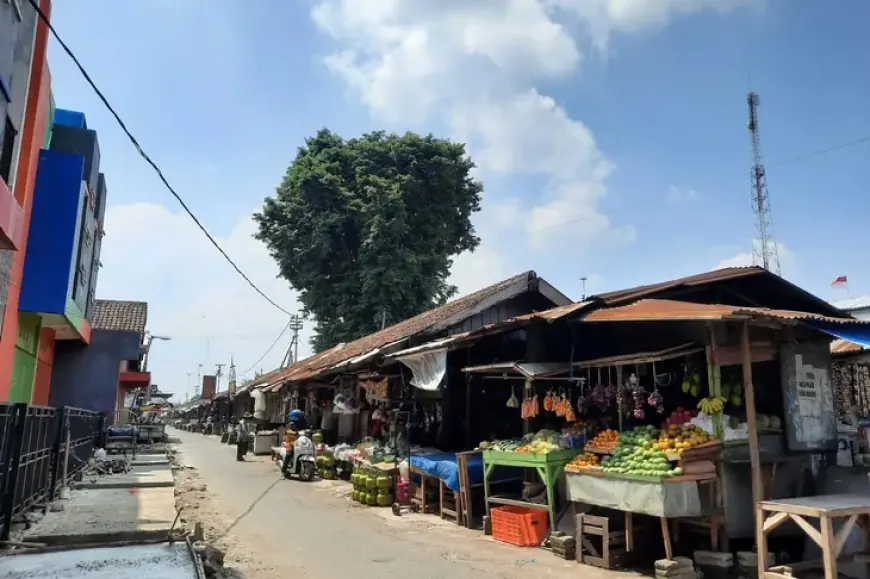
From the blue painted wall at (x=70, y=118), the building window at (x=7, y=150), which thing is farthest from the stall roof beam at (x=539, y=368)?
A: the blue painted wall at (x=70, y=118)

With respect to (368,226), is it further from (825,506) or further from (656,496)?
(825,506)

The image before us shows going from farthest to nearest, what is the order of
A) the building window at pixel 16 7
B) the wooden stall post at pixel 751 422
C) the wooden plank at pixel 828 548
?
the building window at pixel 16 7 → the wooden stall post at pixel 751 422 → the wooden plank at pixel 828 548

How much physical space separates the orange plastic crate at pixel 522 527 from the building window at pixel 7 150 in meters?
10.2

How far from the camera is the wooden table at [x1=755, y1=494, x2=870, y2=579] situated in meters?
5.92

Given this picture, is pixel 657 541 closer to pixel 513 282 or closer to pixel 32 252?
pixel 513 282

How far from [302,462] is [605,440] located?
11392 millimetres

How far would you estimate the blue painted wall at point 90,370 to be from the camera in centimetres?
2247

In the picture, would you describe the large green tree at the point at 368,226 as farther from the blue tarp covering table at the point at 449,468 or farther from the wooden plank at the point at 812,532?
the wooden plank at the point at 812,532

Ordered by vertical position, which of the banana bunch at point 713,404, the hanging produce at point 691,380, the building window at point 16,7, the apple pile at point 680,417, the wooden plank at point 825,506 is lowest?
the wooden plank at point 825,506

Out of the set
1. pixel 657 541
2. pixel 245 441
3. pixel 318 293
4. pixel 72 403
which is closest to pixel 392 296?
pixel 318 293

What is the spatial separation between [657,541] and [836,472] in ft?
8.02

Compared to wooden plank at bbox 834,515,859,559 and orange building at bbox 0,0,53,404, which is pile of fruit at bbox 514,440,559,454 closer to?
wooden plank at bbox 834,515,859,559

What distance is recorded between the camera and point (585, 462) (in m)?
8.77

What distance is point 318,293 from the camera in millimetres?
30094
